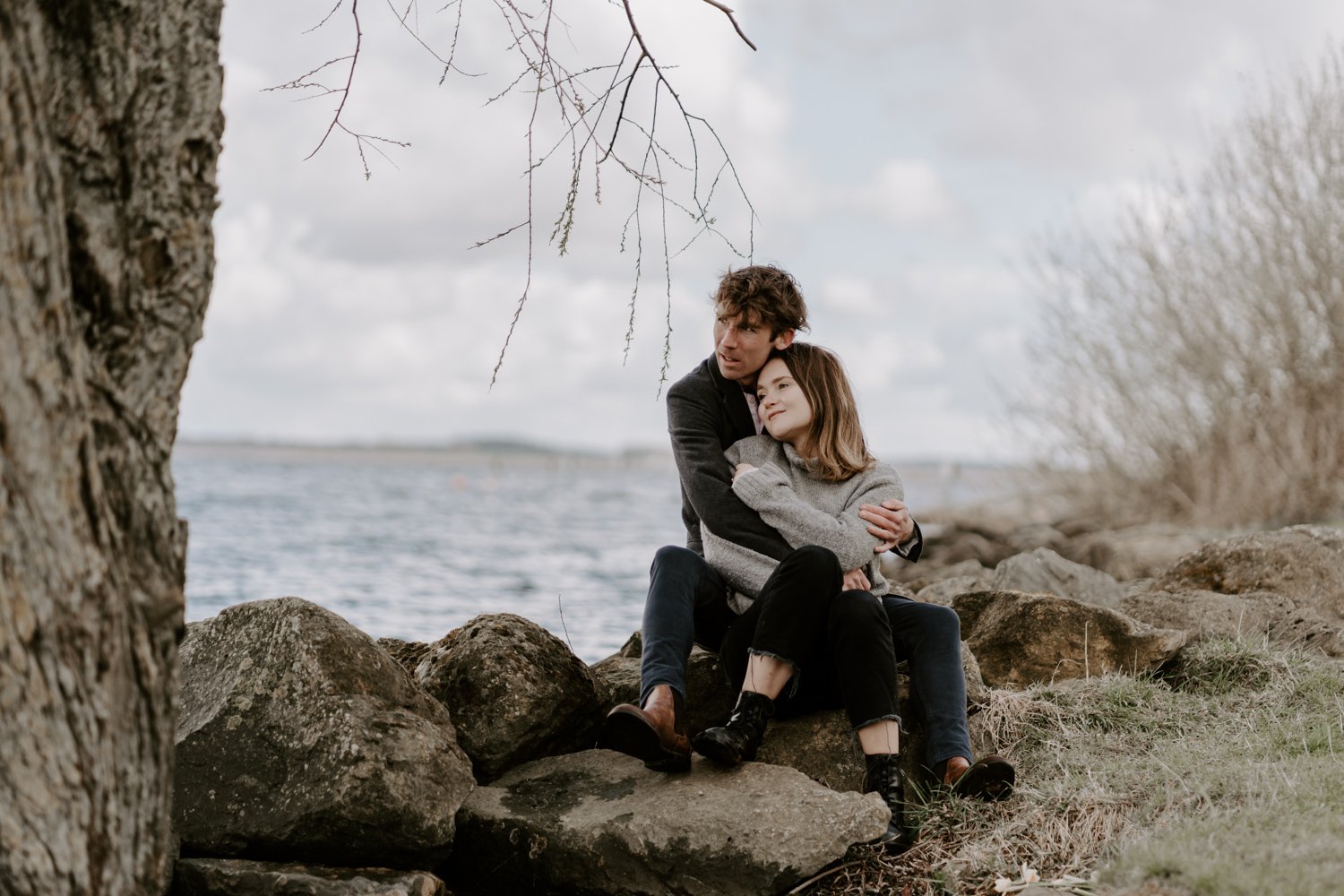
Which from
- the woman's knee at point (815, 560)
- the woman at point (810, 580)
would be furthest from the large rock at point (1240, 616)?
the woman's knee at point (815, 560)

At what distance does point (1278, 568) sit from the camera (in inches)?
221

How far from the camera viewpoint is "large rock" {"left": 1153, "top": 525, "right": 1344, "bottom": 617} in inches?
218

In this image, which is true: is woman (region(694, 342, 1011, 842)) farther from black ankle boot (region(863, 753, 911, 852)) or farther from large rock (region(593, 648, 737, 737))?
large rock (region(593, 648, 737, 737))

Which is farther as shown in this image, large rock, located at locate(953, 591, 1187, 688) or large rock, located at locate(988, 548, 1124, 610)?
large rock, located at locate(988, 548, 1124, 610)

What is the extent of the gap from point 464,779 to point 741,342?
1.67m

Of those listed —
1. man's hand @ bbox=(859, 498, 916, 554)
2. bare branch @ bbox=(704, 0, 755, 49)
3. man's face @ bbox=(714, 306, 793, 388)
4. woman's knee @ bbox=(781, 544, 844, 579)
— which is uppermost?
bare branch @ bbox=(704, 0, 755, 49)

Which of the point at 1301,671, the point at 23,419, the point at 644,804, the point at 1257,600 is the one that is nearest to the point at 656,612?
the point at 644,804

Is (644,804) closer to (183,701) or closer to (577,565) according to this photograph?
(183,701)

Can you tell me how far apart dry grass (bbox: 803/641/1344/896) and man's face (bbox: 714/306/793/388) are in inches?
56.2

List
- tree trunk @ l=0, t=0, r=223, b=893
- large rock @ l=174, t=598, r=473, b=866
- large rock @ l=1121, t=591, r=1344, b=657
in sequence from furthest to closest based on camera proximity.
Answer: large rock @ l=1121, t=591, r=1344, b=657, large rock @ l=174, t=598, r=473, b=866, tree trunk @ l=0, t=0, r=223, b=893

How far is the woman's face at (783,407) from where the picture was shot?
398cm

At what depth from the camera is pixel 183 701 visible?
3.37m

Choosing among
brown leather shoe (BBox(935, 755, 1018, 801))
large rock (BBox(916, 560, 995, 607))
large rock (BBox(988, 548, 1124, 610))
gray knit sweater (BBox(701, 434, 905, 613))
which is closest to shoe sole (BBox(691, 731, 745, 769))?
gray knit sweater (BBox(701, 434, 905, 613))

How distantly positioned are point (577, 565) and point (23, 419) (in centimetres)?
1784
